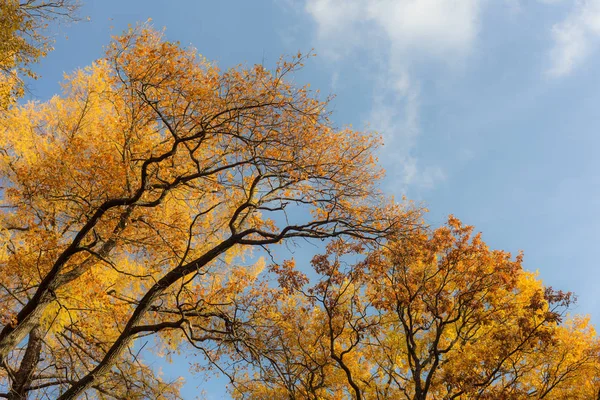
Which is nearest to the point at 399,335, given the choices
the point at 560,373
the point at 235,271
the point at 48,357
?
the point at 560,373

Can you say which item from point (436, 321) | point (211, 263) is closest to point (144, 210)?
point (211, 263)

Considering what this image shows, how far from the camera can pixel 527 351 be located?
8.17 m

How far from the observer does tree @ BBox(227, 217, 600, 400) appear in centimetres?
790

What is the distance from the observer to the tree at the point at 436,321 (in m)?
7.90

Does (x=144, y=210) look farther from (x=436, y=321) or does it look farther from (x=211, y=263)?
(x=436, y=321)

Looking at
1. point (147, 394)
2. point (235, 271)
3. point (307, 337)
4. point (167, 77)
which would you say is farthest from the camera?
point (307, 337)

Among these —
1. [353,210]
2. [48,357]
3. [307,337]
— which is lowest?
[48,357]

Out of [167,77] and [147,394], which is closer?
[167,77]

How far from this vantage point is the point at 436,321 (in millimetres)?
8727

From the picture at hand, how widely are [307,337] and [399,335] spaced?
7.58 ft

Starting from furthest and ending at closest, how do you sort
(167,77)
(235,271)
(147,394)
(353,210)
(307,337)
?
(307,337) < (235,271) < (147,394) < (353,210) < (167,77)

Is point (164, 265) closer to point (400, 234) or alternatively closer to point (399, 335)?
point (400, 234)

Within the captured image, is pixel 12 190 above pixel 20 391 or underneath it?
above

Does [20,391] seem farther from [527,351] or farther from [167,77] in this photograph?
[527,351]
